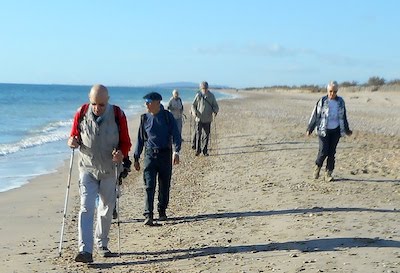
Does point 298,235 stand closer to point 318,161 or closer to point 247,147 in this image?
point 318,161

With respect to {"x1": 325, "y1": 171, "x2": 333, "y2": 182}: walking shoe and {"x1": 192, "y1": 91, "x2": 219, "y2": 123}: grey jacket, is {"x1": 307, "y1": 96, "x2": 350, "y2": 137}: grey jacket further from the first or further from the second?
{"x1": 192, "y1": 91, "x2": 219, "y2": 123}: grey jacket

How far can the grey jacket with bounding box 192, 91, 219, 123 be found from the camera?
15.4 metres

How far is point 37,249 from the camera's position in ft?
24.5

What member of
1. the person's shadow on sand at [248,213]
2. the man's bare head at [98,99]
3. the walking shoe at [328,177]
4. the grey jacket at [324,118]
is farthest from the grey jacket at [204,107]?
the man's bare head at [98,99]

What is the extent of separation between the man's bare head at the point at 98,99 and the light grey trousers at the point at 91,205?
0.75m

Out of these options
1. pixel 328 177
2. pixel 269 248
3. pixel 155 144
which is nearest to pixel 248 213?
pixel 155 144

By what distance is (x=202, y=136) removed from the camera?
16688 mm

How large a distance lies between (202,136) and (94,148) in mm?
10061

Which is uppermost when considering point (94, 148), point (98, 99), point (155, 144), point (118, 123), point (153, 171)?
point (98, 99)

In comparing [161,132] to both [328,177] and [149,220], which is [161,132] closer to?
[149,220]

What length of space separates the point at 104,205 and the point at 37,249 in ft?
4.00

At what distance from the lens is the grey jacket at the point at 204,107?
607 inches

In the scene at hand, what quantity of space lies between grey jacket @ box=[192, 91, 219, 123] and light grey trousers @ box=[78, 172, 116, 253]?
28.4 ft

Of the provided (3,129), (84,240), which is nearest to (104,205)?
(84,240)
